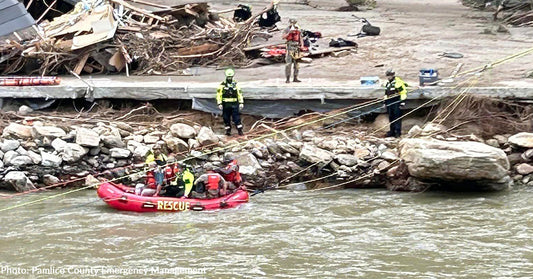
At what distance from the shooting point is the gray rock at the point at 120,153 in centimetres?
1483

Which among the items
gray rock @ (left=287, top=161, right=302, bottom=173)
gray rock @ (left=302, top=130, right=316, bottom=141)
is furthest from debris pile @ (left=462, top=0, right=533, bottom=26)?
gray rock @ (left=287, top=161, right=302, bottom=173)

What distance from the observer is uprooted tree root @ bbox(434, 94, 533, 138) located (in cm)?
1483

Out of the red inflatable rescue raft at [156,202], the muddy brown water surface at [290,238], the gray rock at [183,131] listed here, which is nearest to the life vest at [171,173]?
the red inflatable rescue raft at [156,202]

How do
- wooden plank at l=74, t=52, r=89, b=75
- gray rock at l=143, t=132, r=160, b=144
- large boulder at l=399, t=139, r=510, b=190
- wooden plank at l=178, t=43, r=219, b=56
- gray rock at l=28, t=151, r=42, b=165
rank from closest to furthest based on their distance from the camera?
large boulder at l=399, t=139, r=510, b=190, gray rock at l=28, t=151, r=42, b=165, gray rock at l=143, t=132, r=160, b=144, wooden plank at l=74, t=52, r=89, b=75, wooden plank at l=178, t=43, r=219, b=56

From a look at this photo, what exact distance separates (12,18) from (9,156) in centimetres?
613

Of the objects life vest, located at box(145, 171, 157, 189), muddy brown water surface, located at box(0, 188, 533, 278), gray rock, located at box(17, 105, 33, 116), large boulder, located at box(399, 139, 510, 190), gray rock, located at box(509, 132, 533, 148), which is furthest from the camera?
gray rock, located at box(17, 105, 33, 116)

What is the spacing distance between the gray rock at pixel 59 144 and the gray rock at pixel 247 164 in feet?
10.9

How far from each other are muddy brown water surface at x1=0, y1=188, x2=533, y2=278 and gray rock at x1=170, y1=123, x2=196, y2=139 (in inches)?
98.1

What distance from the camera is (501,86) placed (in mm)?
15516

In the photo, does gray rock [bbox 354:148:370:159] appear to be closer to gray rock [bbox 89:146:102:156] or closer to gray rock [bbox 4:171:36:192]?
gray rock [bbox 89:146:102:156]

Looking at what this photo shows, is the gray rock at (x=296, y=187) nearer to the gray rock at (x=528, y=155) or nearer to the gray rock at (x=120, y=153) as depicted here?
the gray rock at (x=120, y=153)

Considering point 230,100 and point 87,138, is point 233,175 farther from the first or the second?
point 87,138

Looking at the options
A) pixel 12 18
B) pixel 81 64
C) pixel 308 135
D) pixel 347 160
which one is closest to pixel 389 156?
pixel 347 160

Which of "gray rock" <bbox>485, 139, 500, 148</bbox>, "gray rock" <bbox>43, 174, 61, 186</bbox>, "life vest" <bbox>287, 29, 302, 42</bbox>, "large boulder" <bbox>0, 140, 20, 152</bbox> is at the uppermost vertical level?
"life vest" <bbox>287, 29, 302, 42</bbox>
